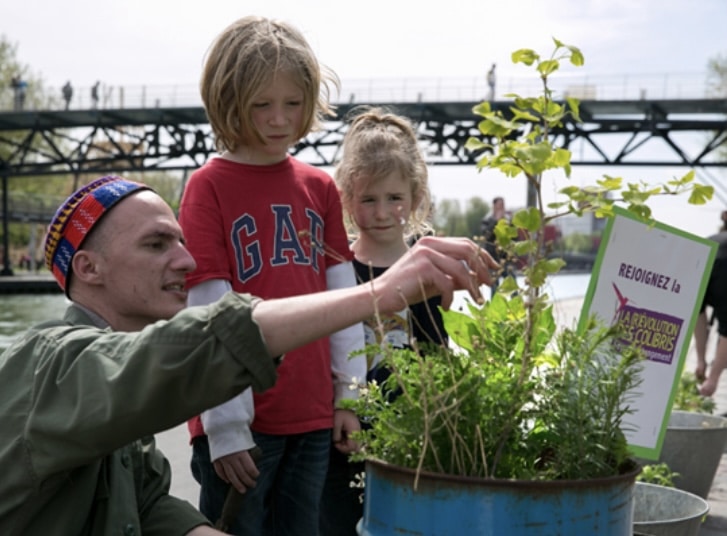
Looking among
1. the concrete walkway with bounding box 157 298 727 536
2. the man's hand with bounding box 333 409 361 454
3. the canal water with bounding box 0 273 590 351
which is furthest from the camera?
the canal water with bounding box 0 273 590 351

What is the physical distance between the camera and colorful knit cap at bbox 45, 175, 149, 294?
1.96 metres

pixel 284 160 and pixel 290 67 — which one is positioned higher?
pixel 290 67

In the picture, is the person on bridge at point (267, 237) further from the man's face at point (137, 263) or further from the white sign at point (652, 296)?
the white sign at point (652, 296)

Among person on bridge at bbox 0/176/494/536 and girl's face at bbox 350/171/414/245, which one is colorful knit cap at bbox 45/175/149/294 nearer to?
person on bridge at bbox 0/176/494/536

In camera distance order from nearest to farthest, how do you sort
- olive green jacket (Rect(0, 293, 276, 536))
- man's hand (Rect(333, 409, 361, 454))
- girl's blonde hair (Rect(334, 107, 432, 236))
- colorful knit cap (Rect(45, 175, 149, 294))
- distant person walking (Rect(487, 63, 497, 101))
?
1. olive green jacket (Rect(0, 293, 276, 536))
2. colorful knit cap (Rect(45, 175, 149, 294))
3. man's hand (Rect(333, 409, 361, 454))
4. girl's blonde hair (Rect(334, 107, 432, 236))
5. distant person walking (Rect(487, 63, 497, 101))

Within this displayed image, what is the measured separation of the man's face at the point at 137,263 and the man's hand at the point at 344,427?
0.89 metres

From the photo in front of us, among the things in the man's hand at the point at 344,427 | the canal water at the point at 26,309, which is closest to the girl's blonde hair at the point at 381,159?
the man's hand at the point at 344,427

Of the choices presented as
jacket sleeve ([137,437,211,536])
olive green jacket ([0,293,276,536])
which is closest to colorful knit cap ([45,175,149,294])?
olive green jacket ([0,293,276,536])

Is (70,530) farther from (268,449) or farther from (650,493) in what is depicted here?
(650,493)

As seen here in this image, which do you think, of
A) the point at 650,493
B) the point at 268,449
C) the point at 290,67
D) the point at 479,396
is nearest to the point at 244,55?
the point at 290,67

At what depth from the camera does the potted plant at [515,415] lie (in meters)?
1.32

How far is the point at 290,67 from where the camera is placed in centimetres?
261

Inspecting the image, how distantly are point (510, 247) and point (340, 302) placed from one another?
27 centimetres

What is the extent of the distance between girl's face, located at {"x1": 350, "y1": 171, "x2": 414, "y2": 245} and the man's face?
1154mm
